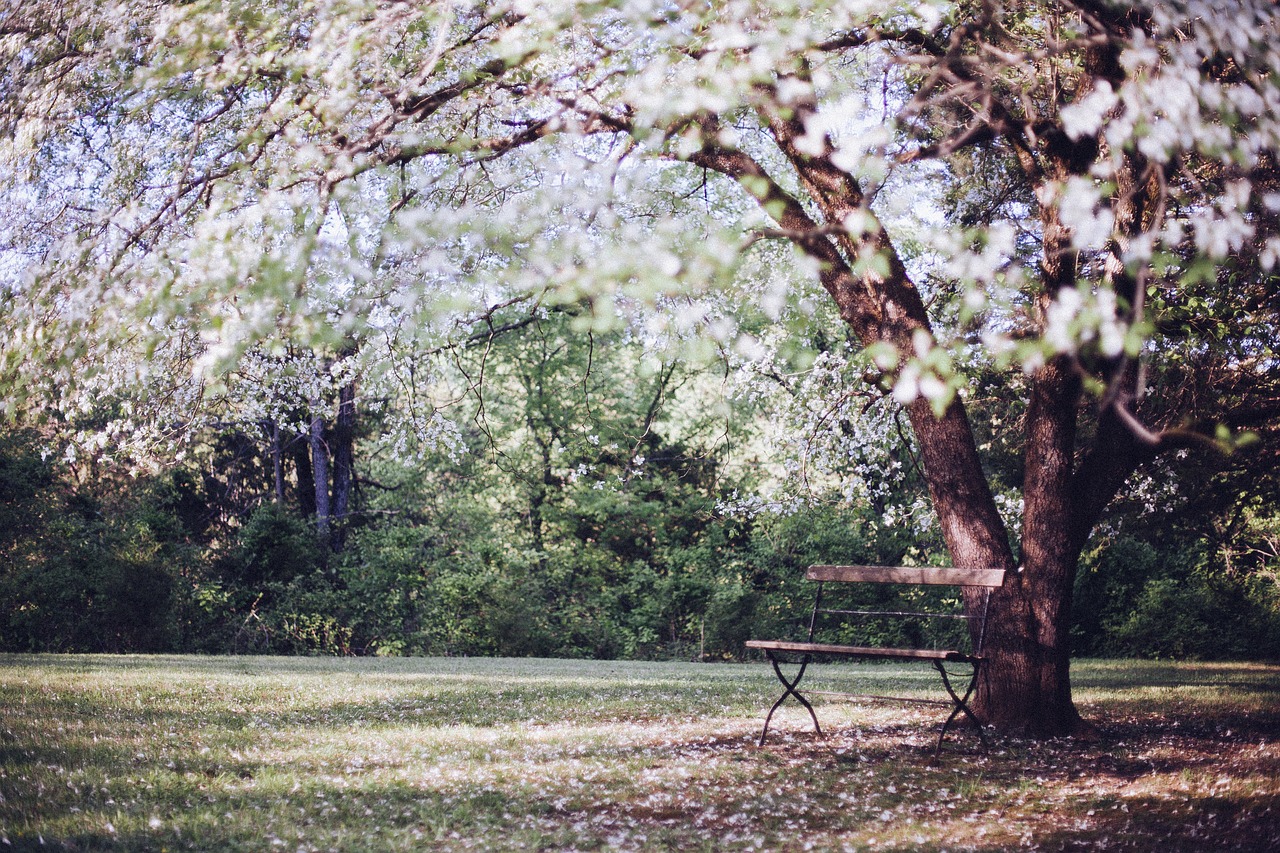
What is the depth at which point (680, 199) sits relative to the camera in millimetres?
10258

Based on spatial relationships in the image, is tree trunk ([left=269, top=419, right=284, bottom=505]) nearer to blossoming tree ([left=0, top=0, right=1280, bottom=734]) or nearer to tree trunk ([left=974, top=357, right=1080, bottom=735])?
blossoming tree ([left=0, top=0, right=1280, bottom=734])

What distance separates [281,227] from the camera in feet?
18.2

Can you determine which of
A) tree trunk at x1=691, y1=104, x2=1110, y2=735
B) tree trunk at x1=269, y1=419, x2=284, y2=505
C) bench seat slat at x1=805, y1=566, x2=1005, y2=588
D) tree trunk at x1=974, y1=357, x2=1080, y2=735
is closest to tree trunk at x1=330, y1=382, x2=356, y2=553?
tree trunk at x1=269, y1=419, x2=284, y2=505

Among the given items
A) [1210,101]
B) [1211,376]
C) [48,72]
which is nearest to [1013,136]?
[1211,376]

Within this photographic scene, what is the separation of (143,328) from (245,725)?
296 centimetres

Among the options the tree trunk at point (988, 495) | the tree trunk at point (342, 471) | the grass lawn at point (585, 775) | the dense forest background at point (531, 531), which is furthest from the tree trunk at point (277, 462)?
the tree trunk at point (988, 495)

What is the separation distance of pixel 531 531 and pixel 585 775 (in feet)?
68.0

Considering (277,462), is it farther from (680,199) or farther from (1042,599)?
(1042,599)

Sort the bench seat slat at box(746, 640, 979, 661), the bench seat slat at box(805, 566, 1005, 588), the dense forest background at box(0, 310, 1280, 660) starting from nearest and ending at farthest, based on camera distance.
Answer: the bench seat slat at box(746, 640, 979, 661), the bench seat slat at box(805, 566, 1005, 588), the dense forest background at box(0, 310, 1280, 660)

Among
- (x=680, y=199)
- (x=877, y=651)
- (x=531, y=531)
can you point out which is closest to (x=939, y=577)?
(x=877, y=651)

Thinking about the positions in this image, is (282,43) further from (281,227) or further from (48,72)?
(48,72)

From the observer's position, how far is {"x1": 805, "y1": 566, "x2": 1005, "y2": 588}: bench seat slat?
670cm

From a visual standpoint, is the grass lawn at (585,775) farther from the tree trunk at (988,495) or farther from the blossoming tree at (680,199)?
the blossoming tree at (680,199)

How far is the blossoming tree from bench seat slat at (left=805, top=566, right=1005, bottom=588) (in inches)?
21.4
